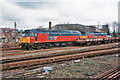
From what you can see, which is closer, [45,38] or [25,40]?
[25,40]

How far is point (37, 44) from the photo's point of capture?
19.0m

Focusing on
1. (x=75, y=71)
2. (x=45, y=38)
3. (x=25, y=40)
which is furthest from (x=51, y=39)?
(x=75, y=71)

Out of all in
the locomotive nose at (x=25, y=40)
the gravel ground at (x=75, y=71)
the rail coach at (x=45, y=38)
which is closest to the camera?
the gravel ground at (x=75, y=71)

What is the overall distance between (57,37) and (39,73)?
600 inches

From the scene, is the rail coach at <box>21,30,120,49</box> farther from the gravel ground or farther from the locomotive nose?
the gravel ground

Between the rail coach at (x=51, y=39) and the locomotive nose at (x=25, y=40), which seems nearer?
the locomotive nose at (x=25, y=40)

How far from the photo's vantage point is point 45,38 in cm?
2022

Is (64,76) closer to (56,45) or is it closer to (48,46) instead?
(48,46)

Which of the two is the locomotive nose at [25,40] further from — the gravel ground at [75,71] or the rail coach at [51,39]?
the gravel ground at [75,71]

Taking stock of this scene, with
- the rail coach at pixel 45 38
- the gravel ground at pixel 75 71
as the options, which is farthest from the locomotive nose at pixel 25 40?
the gravel ground at pixel 75 71

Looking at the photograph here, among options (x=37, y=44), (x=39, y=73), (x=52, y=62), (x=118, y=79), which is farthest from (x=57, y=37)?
(x=118, y=79)

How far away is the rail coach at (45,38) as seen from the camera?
18458mm

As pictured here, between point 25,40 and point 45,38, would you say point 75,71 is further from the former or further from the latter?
point 45,38

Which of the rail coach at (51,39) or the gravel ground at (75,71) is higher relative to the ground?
the rail coach at (51,39)
